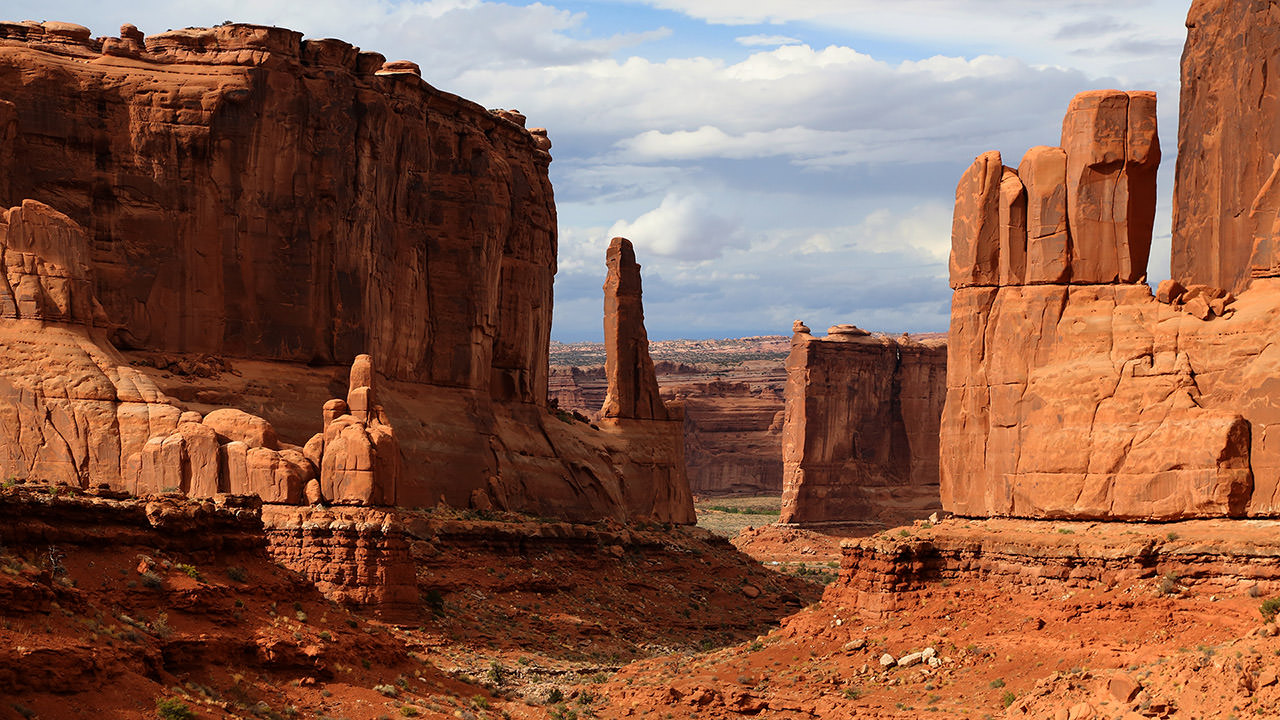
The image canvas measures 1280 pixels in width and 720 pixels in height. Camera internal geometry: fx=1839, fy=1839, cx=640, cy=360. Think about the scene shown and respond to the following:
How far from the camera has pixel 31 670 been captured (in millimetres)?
21344

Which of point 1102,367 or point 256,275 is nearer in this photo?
point 1102,367

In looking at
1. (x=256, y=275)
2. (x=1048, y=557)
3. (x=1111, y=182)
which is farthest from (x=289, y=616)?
(x=256, y=275)

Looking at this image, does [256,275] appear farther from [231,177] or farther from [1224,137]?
[1224,137]

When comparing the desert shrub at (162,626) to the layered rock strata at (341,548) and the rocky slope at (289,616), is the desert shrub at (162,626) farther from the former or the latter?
the layered rock strata at (341,548)

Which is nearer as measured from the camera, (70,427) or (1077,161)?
(1077,161)

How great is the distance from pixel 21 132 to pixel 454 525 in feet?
49.5

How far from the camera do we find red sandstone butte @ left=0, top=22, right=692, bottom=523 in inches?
1560

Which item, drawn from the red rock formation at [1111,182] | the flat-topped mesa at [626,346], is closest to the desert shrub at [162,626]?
the red rock formation at [1111,182]

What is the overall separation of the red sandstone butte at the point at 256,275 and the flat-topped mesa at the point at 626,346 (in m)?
7.07

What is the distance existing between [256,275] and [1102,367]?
24482mm

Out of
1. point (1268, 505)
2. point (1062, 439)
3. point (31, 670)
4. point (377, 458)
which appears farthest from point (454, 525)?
point (31, 670)

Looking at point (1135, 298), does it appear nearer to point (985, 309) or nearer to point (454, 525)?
point (985, 309)

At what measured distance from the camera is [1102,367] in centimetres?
3431

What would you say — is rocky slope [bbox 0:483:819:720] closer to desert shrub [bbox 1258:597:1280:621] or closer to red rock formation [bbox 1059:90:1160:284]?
desert shrub [bbox 1258:597:1280:621]
